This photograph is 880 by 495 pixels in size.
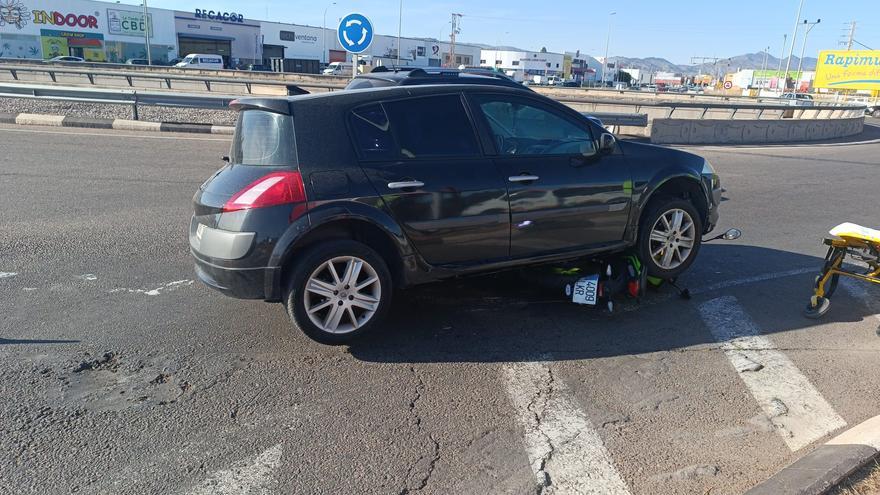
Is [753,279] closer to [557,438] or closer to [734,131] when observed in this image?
[557,438]

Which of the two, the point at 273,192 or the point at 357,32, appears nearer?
the point at 273,192

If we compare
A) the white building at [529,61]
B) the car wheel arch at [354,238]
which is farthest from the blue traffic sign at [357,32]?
the white building at [529,61]

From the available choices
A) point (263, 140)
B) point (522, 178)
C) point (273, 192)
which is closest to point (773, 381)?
point (522, 178)

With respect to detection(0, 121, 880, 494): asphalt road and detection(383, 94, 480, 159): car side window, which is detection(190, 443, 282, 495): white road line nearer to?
detection(0, 121, 880, 494): asphalt road

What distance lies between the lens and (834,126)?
25250 mm

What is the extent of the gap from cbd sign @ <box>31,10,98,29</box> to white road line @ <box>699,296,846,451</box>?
7832cm

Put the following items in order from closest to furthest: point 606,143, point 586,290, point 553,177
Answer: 1. point 553,177
2. point 586,290
3. point 606,143

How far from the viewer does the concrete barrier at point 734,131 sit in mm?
19844

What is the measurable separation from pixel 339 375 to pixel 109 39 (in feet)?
257

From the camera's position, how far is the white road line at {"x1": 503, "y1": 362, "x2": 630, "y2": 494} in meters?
3.04

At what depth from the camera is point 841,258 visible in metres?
5.06

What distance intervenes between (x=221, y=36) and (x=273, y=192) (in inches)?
3277

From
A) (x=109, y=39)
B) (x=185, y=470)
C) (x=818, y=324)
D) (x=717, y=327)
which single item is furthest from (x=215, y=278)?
(x=109, y=39)

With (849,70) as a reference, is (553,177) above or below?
below
